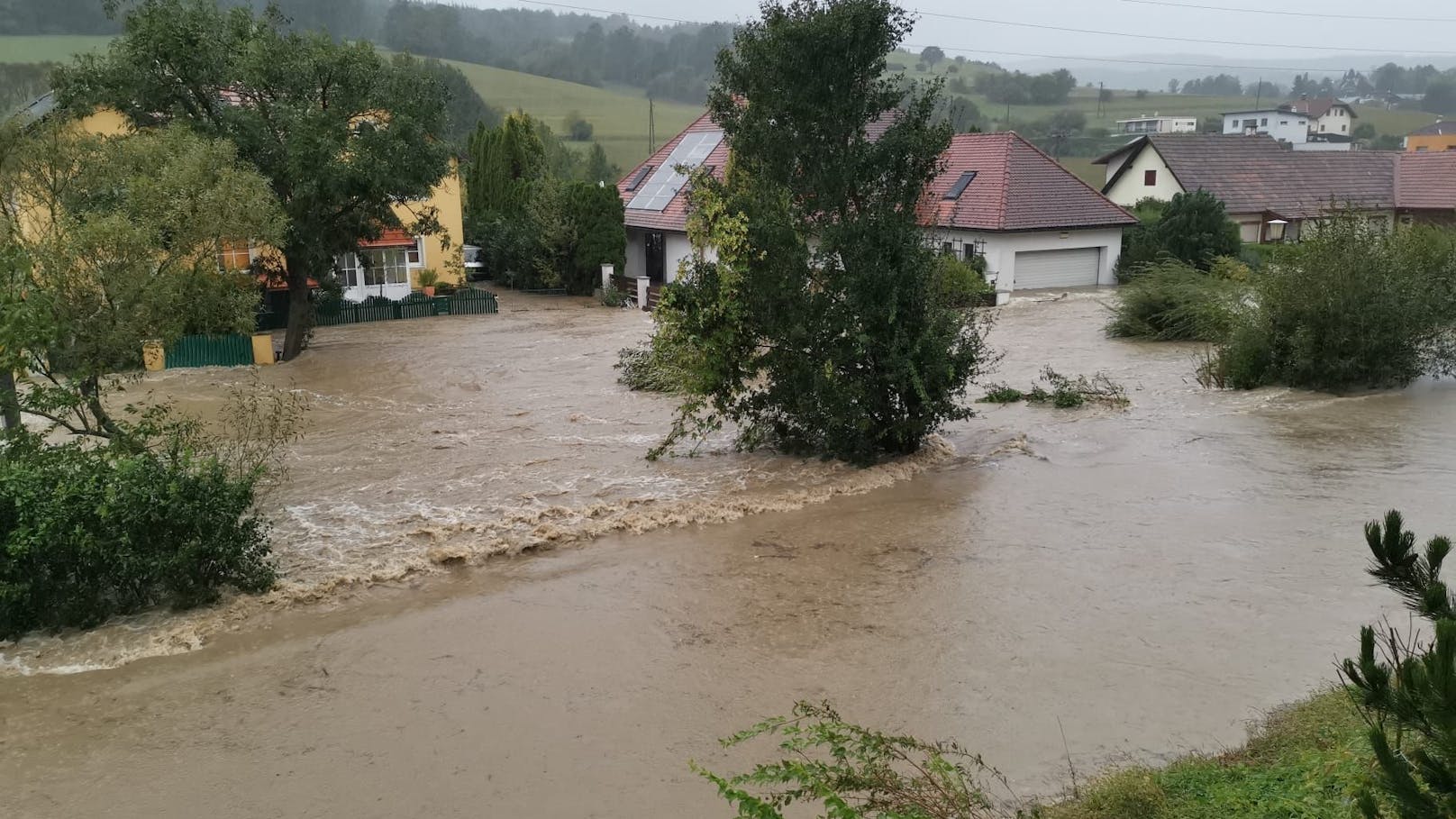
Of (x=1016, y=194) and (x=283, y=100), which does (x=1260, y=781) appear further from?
(x=1016, y=194)

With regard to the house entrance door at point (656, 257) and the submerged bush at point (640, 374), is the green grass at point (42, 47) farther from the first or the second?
the submerged bush at point (640, 374)

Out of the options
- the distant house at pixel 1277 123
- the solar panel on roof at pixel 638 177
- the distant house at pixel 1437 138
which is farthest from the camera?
the distant house at pixel 1277 123

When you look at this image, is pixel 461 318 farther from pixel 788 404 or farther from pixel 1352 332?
pixel 1352 332

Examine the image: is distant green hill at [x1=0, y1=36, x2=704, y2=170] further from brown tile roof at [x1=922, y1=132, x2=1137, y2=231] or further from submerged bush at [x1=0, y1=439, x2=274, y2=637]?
submerged bush at [x1=0, y1=439, x2=274, y2=637]

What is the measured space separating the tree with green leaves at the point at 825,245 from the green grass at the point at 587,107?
62489mm

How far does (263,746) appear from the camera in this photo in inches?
311

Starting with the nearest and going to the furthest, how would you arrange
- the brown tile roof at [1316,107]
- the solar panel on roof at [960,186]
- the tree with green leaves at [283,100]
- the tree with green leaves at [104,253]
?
the tree with green leaves at [104,253]
the tree with green leaves at [283,100]
the solar panel on roof at [960,186]
the brown tile roof at [1316,107]

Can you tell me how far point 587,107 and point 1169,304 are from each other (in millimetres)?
75902

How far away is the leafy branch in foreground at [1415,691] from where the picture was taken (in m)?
2.92

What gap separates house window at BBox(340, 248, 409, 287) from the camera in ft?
106

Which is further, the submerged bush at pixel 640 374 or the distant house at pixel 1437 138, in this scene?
the distant house at pixel 1437 138

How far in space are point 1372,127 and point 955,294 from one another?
105 meters

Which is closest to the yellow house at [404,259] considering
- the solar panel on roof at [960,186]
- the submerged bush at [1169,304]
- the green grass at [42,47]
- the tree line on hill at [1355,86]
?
the solar panel on roof at [960,186]

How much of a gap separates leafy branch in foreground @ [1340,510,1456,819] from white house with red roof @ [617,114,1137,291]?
2766cm
